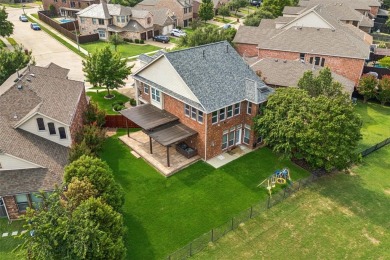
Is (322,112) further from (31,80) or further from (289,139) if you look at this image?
(31,80)

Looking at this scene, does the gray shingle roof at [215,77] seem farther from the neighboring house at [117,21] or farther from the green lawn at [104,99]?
the neighboring house at [117,21]

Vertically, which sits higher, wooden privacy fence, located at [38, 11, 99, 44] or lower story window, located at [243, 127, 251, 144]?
wooden privacy fence, located at [38, 11, 99, 44]

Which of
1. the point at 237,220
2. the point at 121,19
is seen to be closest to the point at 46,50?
the point at 121,19

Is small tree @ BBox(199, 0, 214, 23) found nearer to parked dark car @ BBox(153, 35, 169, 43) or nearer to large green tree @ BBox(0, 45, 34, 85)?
parked dark car @ BBox(153, 35, 169, 43)

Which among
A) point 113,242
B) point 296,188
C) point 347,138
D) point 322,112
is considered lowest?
point 296,188

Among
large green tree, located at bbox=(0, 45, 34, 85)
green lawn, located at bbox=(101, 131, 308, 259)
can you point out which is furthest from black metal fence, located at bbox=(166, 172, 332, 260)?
large green tree, located at bbox=(0, 45, 34, 85)

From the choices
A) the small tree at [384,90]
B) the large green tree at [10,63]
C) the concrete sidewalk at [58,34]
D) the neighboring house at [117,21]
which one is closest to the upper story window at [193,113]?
the large green tree at [10,63]

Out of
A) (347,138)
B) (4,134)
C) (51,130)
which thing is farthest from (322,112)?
(4,134)
